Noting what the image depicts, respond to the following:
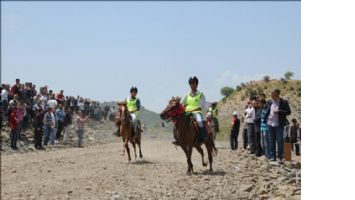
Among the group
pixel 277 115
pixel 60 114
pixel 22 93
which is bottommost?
pixel 277 115

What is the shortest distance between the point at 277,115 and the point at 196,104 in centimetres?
305

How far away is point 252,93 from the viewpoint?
70.1 m

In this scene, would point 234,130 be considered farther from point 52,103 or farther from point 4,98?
point 4,98

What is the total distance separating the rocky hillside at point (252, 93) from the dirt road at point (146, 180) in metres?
46.0

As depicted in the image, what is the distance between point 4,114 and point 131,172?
38.8 ft

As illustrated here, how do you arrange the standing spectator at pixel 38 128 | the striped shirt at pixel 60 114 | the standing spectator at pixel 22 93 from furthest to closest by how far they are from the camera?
the striped shirt at pixel 60 114 → the standing spectator at pixel 22 93 → the standing spectator at pixel 38 128

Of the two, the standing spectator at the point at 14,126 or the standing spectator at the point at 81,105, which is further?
the standing spectator at the point at 81,105

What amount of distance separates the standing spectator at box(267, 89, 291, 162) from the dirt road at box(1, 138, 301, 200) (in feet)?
3.08

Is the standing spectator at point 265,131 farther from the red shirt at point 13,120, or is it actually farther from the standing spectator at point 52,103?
the standing spectator at point 52,103

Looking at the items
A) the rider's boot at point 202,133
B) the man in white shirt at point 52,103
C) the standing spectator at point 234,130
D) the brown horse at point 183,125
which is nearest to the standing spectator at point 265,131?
the rider's boot at point 202,133

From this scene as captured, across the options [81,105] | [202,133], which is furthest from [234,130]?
[81,105]

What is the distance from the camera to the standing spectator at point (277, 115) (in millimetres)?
14227
